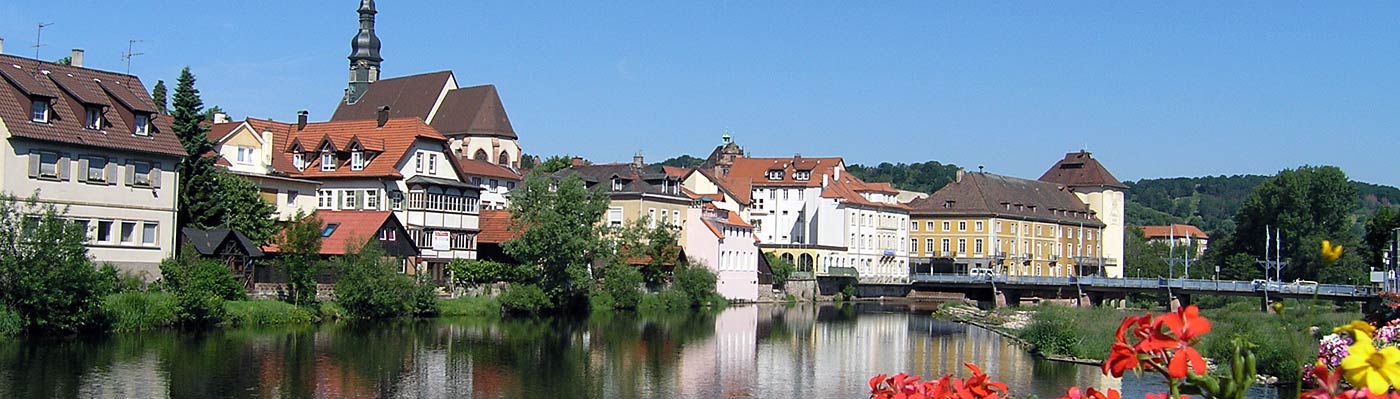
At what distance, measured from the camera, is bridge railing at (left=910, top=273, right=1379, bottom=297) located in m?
76.2

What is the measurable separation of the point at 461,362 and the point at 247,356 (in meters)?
5.80

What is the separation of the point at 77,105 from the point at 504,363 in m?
18.0

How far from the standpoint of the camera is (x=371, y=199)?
6700 centimetres

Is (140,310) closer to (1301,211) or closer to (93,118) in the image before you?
(93,118)

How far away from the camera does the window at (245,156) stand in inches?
2598

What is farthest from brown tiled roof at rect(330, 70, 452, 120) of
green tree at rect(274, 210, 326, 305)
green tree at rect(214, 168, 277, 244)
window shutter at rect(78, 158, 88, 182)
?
window shutter at rect(78, 158, 88, 182)

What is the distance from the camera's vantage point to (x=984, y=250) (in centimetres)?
11188

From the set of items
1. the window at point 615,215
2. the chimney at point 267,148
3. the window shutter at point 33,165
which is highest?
the chimney at point 267,148

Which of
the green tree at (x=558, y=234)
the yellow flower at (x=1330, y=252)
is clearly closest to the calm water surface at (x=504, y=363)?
the green tree at (x=558, y=234)

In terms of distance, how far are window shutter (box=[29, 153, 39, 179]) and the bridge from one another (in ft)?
183

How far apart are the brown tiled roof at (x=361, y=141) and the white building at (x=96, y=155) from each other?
50.0 feet

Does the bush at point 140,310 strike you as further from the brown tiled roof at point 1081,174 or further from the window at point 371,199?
the brown tiled roof at point 1081,174

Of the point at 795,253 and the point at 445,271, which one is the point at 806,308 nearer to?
the point at 795,253

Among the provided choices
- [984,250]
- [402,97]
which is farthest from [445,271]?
[984,250]
